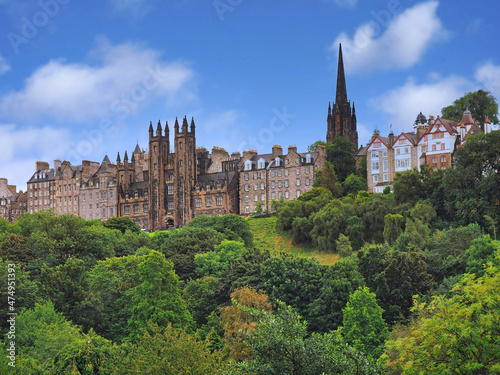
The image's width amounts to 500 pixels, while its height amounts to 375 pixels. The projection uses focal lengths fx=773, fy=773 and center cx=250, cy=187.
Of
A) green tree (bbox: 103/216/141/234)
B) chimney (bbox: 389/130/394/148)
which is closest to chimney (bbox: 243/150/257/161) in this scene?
chimney (bbox: 389/130/394/148)

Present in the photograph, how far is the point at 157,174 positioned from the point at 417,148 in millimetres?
39409

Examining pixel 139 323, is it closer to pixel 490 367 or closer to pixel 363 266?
pixel 363 266

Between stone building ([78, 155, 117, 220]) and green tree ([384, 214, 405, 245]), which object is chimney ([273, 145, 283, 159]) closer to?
stone building ([78, 155, 117, 220])

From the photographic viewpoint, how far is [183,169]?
109m

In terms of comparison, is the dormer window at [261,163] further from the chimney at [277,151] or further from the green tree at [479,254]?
the green tree at [479,254]

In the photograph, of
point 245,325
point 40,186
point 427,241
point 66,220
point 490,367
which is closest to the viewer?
point 490,367

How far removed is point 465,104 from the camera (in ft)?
322

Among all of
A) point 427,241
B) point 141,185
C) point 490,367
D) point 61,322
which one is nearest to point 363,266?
point 427,241

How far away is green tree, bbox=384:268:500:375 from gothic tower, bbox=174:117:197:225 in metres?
79.9

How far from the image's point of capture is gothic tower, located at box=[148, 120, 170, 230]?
361 ft

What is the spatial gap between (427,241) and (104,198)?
67.7m

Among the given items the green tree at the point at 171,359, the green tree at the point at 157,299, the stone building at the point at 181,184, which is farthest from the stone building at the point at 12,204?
the green tree at the point at 171,359

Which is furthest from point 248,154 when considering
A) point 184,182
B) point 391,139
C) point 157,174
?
point 391,139

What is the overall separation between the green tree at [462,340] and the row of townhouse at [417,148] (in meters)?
55.2
